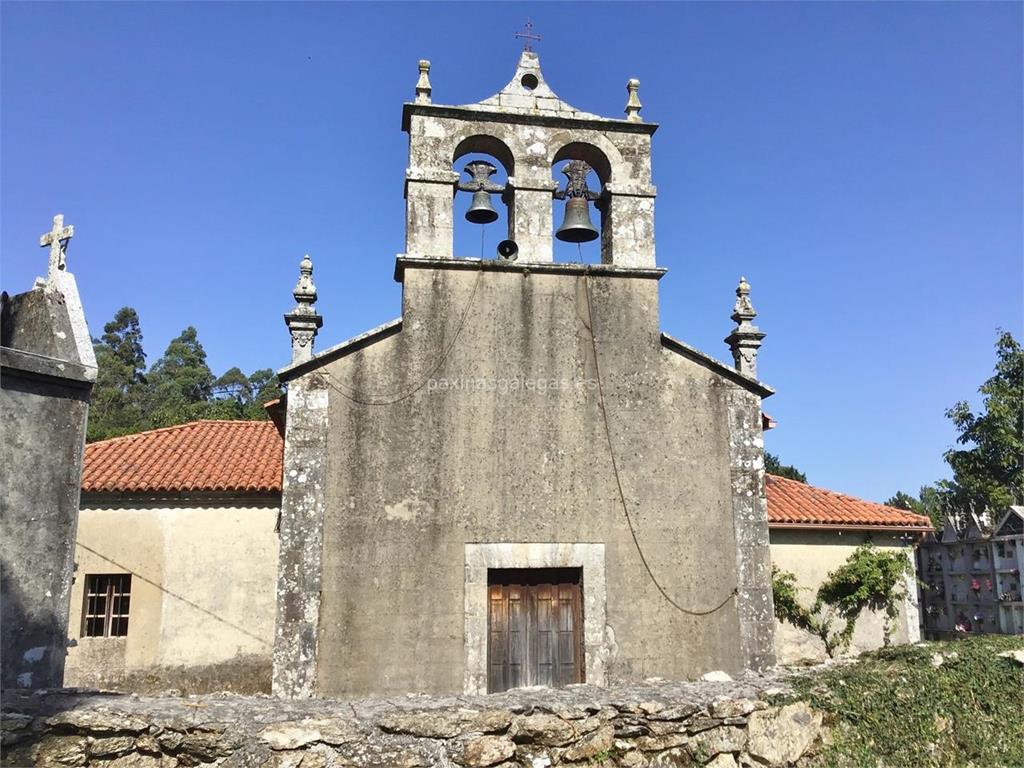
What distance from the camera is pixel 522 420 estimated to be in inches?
376

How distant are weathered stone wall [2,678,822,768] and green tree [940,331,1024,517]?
30.2 metres

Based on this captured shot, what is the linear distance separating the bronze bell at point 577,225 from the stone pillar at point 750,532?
289 cm

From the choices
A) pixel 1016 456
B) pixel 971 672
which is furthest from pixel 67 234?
pixel 1016 456

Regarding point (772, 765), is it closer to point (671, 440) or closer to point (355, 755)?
point (355, 755)

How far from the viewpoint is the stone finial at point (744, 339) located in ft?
33.7

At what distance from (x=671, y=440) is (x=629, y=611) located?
220cm

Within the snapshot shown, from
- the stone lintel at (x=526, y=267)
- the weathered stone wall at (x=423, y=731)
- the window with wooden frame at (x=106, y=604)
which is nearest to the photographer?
the weathered stone wall at (x=423, y=731)

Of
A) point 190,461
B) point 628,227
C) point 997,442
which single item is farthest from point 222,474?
point 997,442

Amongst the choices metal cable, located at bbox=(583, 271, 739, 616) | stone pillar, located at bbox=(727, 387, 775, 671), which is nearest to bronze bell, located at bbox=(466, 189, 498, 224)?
metal cable, located at bbox=(583, 271, 739, 616)

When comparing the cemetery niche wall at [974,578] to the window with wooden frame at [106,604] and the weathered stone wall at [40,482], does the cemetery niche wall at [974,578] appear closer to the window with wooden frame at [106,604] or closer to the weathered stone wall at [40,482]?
the window with wooden frame at [106,604]

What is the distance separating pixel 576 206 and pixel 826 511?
8.48 metres

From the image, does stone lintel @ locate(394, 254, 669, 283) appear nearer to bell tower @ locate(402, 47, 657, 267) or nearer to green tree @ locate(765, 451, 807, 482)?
bell tower @ locate(402, 47, 657, 267)

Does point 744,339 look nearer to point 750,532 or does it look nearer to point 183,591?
point 750,532

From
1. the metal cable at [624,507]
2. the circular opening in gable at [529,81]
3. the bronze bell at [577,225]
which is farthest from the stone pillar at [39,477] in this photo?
the circular opening in gable at [529,81]
